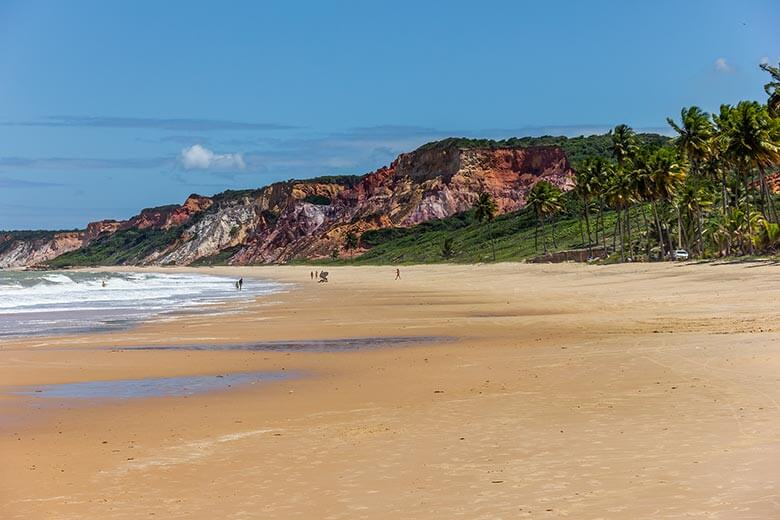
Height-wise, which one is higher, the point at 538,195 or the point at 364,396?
the point at 538,195

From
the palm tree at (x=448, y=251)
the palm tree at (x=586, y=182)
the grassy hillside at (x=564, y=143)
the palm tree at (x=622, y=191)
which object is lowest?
the palm tree at (x=448, y=251)

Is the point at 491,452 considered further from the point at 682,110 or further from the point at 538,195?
the point at 538,195

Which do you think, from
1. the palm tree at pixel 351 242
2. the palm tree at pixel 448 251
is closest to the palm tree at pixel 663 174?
the palm tree at pixel 448 251

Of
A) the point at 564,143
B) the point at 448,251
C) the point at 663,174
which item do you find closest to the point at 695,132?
the point at 663,174

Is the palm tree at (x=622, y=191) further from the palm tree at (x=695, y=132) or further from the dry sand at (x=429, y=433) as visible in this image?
the dry sand at (x=429, y=433)

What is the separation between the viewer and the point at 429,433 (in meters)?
10.0

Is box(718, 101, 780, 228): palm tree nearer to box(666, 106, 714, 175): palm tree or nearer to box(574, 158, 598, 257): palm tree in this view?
box(666, 106, 714, 175): palm tree

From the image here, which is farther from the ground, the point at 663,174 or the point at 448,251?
the point at 663,174

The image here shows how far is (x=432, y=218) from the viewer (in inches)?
6678

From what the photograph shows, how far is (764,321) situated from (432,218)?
149m

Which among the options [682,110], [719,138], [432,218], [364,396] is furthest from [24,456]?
[432,218]

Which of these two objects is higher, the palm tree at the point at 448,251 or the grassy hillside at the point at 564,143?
the grassy hillside at the point at 564,143

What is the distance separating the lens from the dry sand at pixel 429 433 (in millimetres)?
7152

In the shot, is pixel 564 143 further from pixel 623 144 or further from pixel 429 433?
pixel 429 433
